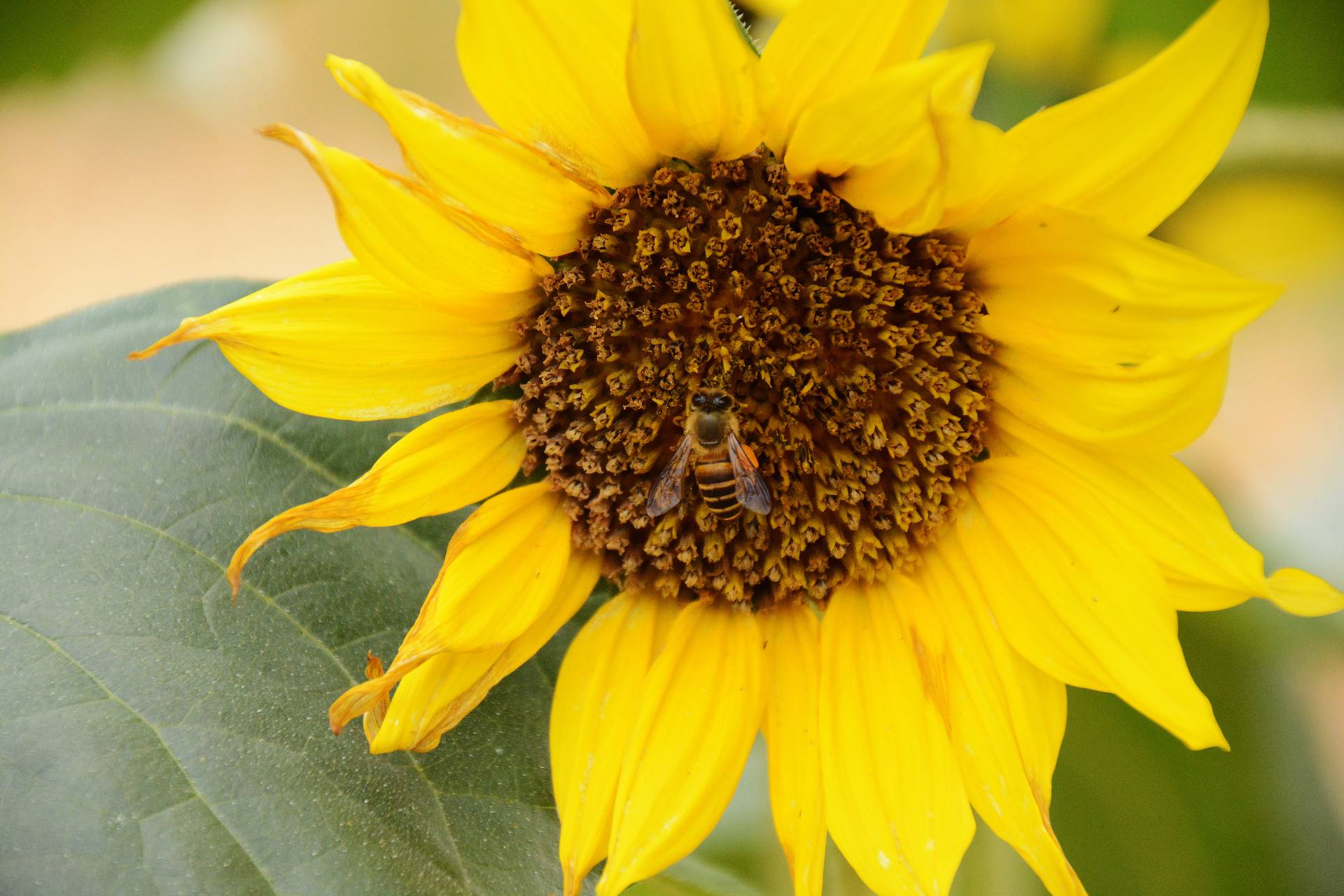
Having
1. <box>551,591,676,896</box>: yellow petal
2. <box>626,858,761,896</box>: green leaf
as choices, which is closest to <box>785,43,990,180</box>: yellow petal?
<box>551,591,676,896</box>: yellow petal

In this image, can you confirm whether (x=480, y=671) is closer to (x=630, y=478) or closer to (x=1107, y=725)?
(x=630, y=478)

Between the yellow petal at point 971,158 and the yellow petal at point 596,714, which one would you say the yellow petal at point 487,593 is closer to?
the yellow petal at point 596,714

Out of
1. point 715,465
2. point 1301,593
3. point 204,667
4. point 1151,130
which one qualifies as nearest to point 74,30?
point 204,667

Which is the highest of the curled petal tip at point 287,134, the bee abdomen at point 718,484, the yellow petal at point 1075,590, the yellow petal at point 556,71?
the curled petal tip at point 287,134

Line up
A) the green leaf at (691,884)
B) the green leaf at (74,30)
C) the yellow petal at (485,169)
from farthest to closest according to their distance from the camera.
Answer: the green leaf at (74,30) → the green leaf at (691,884) → the yellow petal at (485,169)

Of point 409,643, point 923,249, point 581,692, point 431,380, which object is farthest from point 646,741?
point 923,249

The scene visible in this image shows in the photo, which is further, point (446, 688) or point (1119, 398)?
point (446, 688)

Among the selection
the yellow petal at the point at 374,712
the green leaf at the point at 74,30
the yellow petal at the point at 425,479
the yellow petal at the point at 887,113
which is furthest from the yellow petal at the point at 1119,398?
the green leaf at the point at 74,30

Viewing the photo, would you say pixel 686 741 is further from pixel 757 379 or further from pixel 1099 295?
pixel 1099 295
